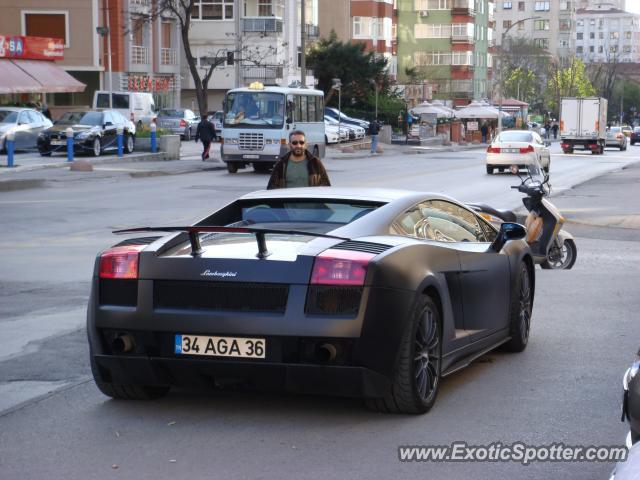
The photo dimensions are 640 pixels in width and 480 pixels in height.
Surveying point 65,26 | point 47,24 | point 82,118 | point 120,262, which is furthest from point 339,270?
point 47,24

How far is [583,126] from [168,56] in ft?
85.0

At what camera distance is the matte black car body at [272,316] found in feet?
21.2

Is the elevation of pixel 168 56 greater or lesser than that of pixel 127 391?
greater

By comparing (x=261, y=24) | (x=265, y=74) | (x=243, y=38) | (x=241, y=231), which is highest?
(x=261, y=24)

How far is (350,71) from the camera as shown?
3147 inches

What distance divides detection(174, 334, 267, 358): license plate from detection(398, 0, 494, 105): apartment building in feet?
385

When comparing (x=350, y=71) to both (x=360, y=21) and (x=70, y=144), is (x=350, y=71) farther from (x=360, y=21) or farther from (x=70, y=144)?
(x=70, y=144)

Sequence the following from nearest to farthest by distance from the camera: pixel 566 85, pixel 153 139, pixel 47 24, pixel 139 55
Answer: pixel 153 139 < pixel 47 24 < pixel 139 55 < pixel 566 85

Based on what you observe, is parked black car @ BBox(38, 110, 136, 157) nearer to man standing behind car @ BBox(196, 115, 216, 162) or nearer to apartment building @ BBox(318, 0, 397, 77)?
man standing behind car @ BBox(196, 115, 216, 162)

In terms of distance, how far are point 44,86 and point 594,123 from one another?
1138 inches

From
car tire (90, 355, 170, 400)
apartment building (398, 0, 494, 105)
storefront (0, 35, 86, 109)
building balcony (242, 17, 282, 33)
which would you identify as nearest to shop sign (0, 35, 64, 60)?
storefront (0, 35, 86, 109)

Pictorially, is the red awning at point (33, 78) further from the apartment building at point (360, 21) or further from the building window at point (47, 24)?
the apartment building at point (360, 21)

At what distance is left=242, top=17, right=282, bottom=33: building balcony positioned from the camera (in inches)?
3100

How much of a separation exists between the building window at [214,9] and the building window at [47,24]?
1445 cm
